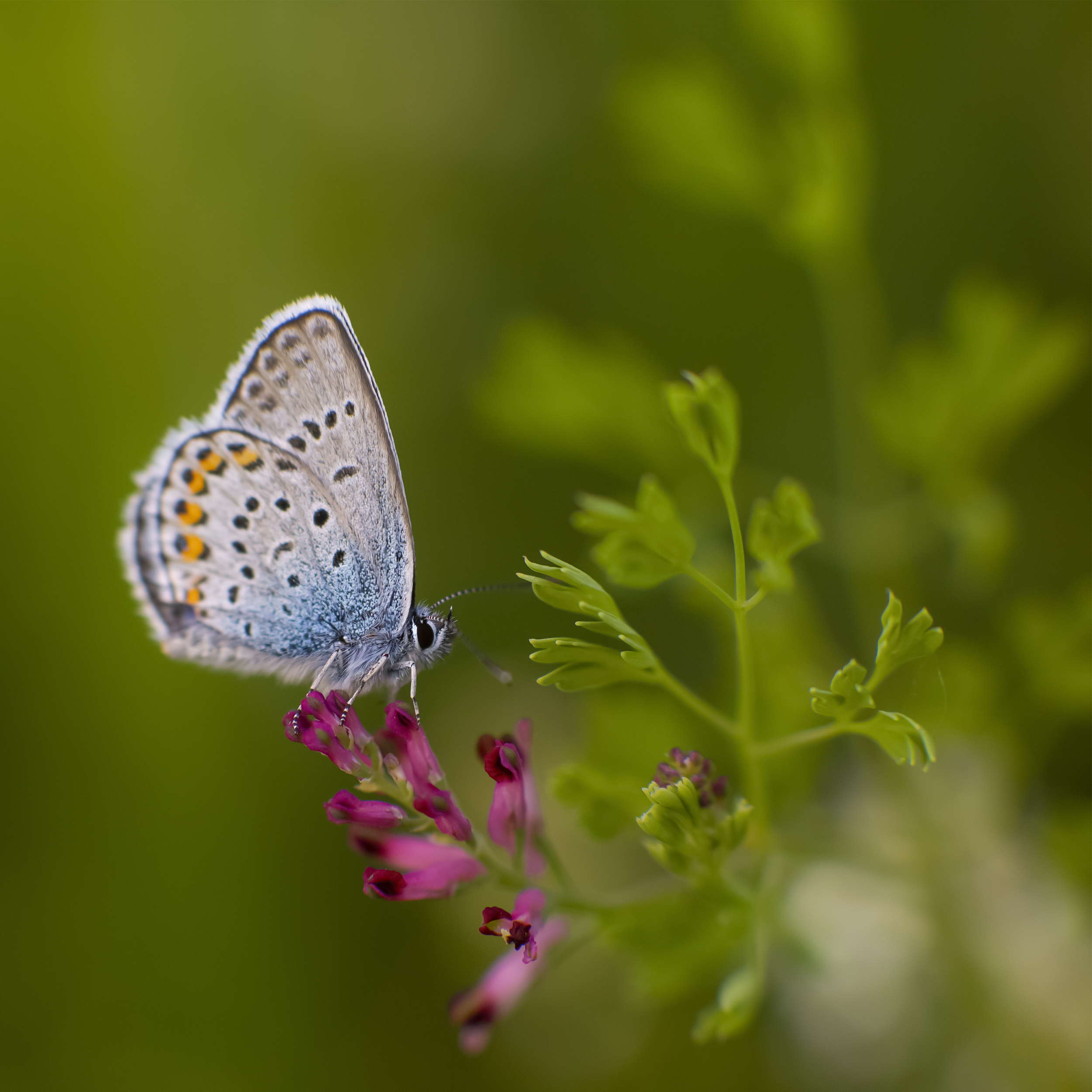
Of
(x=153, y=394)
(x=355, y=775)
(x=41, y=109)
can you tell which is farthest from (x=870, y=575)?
(x=41, y=109)

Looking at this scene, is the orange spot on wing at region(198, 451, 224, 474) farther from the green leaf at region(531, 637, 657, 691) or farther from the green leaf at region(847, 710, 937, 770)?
the green leaf at region(847, 710, 937, 770)

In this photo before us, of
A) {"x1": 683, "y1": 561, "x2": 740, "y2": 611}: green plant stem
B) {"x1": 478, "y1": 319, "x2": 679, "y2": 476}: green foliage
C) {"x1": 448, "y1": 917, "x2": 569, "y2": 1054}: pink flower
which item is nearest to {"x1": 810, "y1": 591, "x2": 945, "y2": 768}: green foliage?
{"x1": 683, "y1": 561, "x2": 740, "y2": 611}: green plant stem

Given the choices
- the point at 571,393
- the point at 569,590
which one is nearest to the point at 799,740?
the point at 569,590

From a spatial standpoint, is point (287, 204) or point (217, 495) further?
point (287, 204)

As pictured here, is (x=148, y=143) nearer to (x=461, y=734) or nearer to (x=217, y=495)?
(x=217, y=495)

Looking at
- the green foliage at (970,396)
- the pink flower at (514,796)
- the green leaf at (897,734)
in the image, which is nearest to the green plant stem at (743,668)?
the green leaf at (897,734)
